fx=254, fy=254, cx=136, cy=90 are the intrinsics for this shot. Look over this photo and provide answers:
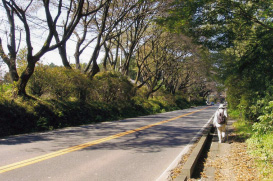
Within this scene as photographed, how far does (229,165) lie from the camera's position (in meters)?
6.56

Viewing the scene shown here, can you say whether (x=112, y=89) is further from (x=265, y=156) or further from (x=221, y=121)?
(x=265, y=156)

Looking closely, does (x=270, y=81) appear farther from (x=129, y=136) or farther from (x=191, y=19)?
(x=129, y=136)

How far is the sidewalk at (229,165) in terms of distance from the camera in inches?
221

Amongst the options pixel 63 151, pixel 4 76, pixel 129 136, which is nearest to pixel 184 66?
pixel 4 76

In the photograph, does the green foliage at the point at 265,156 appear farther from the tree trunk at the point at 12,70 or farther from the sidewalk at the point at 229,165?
the tree trunk at the point at 12,70

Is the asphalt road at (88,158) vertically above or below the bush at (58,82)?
below

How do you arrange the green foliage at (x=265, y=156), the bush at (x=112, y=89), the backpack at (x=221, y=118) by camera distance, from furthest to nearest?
the bush at (x=112, y=89)
the backpack at (x=221, y=118)
the green foliage at (x=265, y=156)

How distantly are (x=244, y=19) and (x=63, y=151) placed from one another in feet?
28.4

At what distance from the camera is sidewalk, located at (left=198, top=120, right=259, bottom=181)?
5.61 meters

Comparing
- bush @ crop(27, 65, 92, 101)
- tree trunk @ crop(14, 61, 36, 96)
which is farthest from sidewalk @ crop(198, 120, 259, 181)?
bush @ crop(27, 65, 92, 101)

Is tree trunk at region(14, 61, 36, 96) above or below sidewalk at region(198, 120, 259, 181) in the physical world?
above

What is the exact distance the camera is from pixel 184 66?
37.2 metres

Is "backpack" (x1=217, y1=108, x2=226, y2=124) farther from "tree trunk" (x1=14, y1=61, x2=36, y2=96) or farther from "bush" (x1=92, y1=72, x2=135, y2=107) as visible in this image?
"bush" (x1=92, y1=72, x2=135, y2=107)

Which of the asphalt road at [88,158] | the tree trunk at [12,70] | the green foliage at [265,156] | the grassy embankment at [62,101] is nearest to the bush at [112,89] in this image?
the grassy embankment at [62,101]
